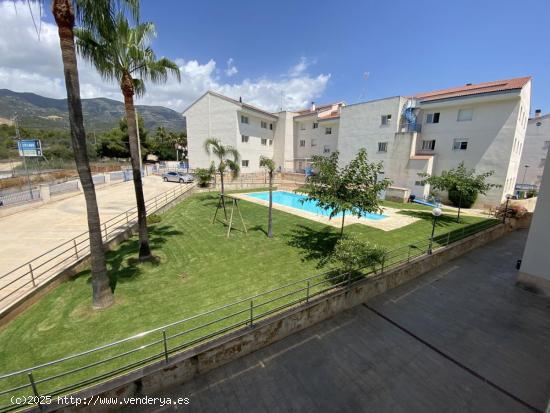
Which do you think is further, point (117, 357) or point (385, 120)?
point (385, 120)

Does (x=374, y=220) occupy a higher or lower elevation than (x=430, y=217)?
lower

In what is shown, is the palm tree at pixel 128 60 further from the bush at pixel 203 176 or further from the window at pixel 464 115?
the window at pixel 464 115

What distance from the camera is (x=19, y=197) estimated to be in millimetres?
18047

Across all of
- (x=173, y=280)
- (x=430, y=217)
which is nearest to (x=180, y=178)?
(x=173, y=280)

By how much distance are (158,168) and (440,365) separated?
1864 inches

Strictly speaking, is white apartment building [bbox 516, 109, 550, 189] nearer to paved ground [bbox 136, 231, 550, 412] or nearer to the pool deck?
the pool deck

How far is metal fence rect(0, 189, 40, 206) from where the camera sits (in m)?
16.8

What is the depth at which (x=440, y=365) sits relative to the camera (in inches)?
240

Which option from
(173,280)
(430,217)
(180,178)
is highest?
(180,178)

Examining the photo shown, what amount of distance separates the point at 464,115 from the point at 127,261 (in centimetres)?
3189

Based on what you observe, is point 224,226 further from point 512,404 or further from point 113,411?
point 512,404

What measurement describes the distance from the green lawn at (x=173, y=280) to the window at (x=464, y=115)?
46.7 ft

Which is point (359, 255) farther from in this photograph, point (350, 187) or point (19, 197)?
point (19, 197)

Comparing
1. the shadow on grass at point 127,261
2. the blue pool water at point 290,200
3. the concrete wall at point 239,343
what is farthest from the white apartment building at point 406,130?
the shadow on grass at point 127,261
